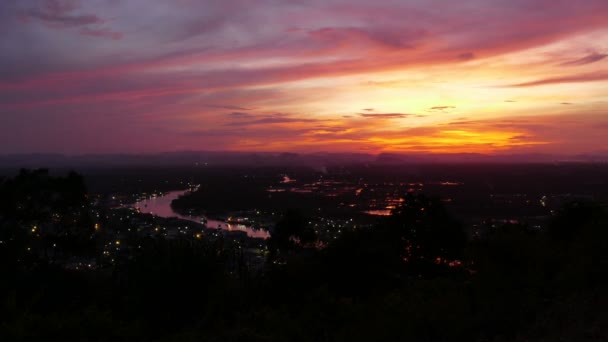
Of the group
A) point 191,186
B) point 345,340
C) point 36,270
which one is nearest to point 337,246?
point 345,340

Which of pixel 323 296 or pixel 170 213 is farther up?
pixel 323 296

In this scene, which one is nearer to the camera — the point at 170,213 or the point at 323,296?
the point at 323,296

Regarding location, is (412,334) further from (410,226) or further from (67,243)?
(67,243)

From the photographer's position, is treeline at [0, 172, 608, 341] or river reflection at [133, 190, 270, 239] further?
river reflection at [133, 190, 270, 239]

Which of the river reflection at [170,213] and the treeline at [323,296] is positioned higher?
the treeline at [323,296]

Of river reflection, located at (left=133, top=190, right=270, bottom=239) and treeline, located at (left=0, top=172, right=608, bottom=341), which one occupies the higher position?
treeline, located at (left=0, top=172, right=608, bottom=341)
